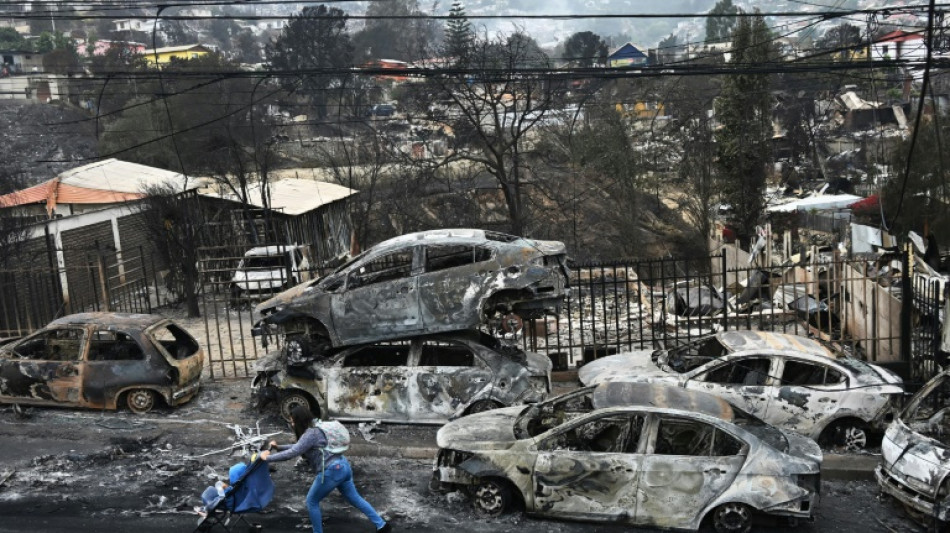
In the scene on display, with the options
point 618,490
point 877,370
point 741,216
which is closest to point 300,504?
point 618,490

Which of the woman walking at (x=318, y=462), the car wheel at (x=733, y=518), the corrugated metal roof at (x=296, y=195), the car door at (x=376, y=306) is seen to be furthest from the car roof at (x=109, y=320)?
the corrugated metal roof at (x=296, y=195)

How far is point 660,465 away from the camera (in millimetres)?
7855

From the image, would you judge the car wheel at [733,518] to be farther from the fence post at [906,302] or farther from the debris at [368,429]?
the fence post at [906,302]

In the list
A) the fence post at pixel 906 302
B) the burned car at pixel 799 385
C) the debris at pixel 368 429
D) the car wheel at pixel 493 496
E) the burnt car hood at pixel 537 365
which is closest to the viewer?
the car wheel at pixel 493 496

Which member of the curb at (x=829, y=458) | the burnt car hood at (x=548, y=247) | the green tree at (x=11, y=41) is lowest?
the curb at (x=829, y=458)

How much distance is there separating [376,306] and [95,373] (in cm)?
385

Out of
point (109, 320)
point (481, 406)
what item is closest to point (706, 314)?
point (481, 406)

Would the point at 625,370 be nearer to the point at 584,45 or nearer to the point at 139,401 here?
the point at 139,401

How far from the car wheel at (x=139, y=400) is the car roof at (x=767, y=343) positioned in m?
7.46

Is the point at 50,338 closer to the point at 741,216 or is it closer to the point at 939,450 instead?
the point at 939,450

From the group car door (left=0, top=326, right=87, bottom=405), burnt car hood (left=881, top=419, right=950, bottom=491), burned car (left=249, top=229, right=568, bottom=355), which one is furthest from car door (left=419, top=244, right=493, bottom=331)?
burnt car hood (left=881, top=419, right=950, bottom=491)

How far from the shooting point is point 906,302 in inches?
493

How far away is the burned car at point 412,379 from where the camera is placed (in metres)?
10.6

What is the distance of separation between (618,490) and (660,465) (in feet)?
1.46
